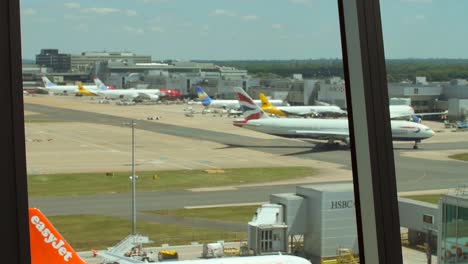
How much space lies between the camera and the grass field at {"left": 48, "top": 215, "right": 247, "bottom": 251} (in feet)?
11.1

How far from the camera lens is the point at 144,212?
12.5 ft

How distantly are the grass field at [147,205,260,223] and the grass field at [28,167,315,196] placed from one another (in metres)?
0.18

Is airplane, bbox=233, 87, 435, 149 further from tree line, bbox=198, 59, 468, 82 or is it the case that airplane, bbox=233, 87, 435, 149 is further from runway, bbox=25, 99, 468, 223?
tree line, bbox=198, 59, 468, 82

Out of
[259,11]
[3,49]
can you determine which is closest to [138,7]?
[259,11]

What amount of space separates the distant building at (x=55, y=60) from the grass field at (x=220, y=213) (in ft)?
6.75

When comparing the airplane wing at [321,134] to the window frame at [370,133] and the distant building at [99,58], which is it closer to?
the distant building at [99,58]

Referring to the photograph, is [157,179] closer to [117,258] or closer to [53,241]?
[117,258]

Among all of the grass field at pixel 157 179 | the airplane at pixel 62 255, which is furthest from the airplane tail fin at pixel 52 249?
the grass field at pixel 157 179

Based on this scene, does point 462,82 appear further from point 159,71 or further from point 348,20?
point 159,71

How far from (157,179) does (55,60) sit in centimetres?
276

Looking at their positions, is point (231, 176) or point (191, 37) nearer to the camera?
point (191, 37)

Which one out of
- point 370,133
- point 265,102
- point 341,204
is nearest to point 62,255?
point 341,204

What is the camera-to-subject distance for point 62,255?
9.14ft

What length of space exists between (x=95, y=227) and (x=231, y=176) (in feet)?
Answer: 3.82
